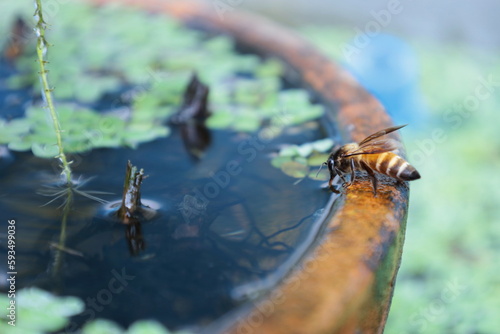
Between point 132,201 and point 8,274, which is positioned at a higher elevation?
point 132,201

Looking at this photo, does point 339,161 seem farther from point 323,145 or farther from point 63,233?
point 63,233

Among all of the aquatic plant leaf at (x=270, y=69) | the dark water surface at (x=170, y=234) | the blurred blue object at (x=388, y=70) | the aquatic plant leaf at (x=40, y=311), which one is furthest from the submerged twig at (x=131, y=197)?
the blurred blue object at (x=388, y=70)

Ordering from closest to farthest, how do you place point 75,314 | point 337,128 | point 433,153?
point 75,314 → point 337,128 → point 433,153

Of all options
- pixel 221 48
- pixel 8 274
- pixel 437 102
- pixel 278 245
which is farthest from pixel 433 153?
pixel 8 274

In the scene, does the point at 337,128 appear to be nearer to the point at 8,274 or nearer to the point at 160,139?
the point at 160,139

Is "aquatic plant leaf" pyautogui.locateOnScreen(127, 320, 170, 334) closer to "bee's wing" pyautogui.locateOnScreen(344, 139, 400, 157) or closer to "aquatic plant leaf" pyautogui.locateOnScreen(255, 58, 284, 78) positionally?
"bee's wing" pyautogui.locateOnScreen(344, 139, 400, 157)

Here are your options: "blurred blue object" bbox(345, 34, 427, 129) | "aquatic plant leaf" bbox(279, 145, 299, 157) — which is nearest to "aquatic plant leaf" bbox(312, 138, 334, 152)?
"aquatic plant leaf" bbox(279, 145, 299, 157)

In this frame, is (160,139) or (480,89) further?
(480,89)
